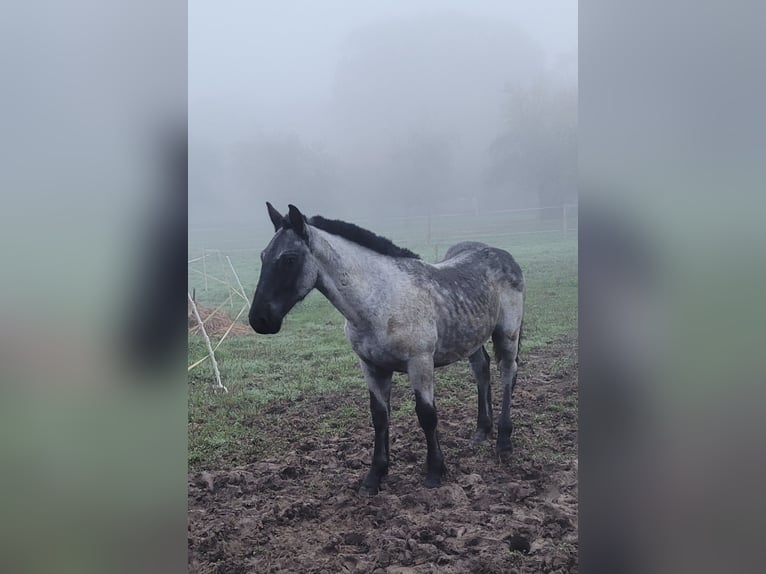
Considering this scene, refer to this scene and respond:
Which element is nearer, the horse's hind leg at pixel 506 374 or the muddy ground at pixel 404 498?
the muddy ground at pixel 404 498

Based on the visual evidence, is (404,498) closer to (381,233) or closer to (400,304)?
(400,304)

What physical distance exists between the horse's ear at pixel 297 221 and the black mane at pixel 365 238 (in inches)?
5.2

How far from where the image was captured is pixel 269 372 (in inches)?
136

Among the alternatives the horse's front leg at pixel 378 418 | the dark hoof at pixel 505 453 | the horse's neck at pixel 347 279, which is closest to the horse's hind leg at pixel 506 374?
the dark hoof at pixel 505 453

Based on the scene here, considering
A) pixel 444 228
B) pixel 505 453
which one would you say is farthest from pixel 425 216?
pixel 505 453

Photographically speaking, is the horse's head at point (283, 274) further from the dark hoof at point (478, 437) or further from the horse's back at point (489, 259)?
the dark hoof at point (478, 437)

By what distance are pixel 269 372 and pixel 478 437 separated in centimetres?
122

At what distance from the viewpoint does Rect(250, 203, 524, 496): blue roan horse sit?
3.25 m

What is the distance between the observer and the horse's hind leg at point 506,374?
10.9ft


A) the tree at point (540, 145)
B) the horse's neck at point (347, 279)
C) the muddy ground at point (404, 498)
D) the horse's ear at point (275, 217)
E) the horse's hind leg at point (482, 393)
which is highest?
the tree at point (540, 145)
